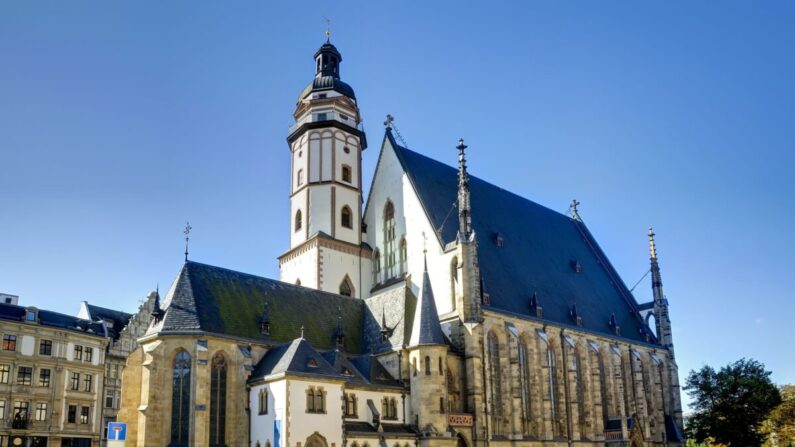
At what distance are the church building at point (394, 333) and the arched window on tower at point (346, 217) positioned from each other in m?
0.10

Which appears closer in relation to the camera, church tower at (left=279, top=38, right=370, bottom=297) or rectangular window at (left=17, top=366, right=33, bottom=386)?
church tower at (left=279, top=38, right=370, bottom=297)

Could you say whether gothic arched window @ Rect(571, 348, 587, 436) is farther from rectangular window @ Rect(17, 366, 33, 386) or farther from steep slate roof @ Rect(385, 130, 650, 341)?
rectangular window @ Rect(17, 366, 33, 386)

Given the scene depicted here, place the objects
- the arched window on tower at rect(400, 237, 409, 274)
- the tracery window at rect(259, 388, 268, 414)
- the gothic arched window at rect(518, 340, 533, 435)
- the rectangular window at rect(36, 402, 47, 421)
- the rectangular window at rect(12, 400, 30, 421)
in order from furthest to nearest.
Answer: the rectangular window at rect(36, 402, 47, 421) < the rectangular window at rect(12, 400, 30, 421) < the arched window on tower at rect(400, 237, 409, 274) < the gothic arched window at rect(518, 340, 533, 435) < the tracery window at rect(259, 388, 268, 414)

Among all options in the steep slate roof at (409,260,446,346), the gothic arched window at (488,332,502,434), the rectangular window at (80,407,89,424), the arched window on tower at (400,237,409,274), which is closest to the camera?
the steep slate roof at (409,260,446,346)

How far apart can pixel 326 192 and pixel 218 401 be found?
55.9 feet

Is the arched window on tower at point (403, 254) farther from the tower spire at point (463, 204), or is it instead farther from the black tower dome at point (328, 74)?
the black tower dome at point (328, 74)

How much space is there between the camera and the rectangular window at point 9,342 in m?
53.4

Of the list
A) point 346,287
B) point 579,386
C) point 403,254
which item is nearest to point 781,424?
point 579,386

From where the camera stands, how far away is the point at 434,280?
1820 inches

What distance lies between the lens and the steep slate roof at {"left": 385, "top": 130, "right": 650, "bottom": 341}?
4916 cm

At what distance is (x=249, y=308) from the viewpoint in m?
40.2

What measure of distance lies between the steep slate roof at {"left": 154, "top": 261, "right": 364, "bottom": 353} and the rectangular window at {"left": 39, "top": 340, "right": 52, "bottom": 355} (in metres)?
22.0

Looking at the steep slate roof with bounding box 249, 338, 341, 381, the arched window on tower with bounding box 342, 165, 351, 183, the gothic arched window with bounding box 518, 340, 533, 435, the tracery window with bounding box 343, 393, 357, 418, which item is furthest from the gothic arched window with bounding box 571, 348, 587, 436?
the steep slate roof with bounding box 249, 338, 341, 381

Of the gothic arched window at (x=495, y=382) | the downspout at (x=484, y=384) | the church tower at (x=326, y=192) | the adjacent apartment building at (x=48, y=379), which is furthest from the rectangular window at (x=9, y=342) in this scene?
the gothic arched window at (x=495, y=382)
